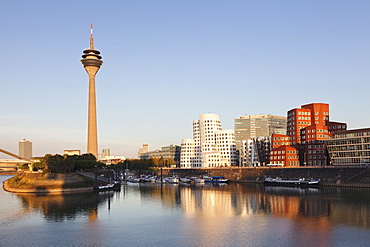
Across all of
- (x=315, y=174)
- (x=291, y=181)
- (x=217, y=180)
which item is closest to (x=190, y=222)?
(x=291, y=181)

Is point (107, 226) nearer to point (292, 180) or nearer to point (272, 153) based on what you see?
point (292, 180)

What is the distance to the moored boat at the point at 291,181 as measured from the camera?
142 m

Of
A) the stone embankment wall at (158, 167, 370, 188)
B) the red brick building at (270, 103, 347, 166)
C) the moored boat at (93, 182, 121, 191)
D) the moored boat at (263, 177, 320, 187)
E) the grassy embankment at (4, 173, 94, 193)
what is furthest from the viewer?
the red brick building at (270, 103, 347, 166)

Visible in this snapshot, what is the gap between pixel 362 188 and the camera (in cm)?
12600

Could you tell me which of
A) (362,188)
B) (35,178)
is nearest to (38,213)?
(35,178)

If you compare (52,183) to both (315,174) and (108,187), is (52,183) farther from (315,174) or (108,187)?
(315,174)

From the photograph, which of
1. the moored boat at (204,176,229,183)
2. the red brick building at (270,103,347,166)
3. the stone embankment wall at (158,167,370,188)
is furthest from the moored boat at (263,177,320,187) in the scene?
the red brick building at (270,103,347,166)

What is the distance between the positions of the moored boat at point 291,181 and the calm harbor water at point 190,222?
37759 mm

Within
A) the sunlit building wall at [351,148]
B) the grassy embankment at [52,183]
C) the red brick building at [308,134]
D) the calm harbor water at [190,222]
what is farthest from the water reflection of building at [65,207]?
the red brick building at [308,134]

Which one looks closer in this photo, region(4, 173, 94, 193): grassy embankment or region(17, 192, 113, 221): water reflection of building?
region(17, 192, 113, 221): water reflection of building

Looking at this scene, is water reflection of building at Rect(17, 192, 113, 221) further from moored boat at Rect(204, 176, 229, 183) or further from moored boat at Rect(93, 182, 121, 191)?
moored boat at Rect(204, 176, 229, 183)

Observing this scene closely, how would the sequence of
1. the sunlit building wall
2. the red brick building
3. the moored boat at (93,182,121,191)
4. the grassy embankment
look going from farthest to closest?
the red brick building → the sunlit building wall → the moored boat at (93,182,121,191) → the grassy embankment

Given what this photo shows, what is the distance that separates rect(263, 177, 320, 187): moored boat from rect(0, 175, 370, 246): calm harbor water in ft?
124

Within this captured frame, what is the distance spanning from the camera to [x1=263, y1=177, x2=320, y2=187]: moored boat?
142 meters
